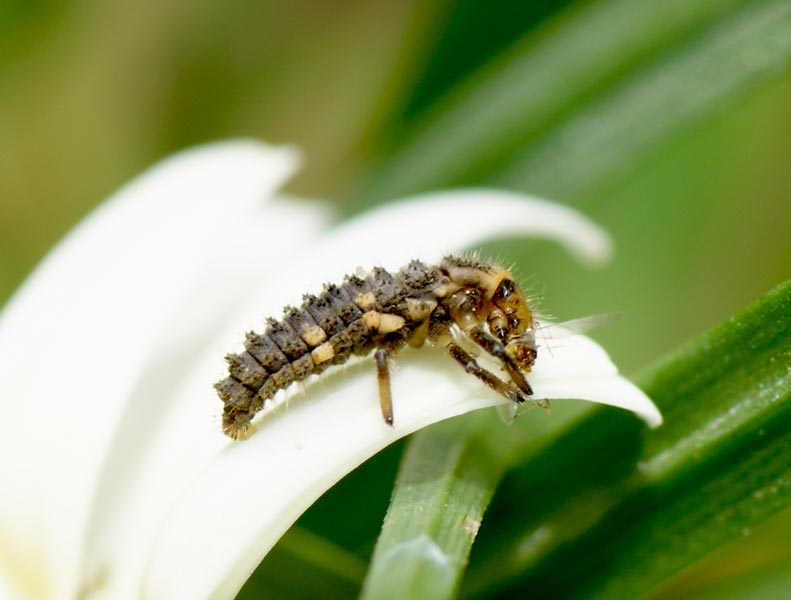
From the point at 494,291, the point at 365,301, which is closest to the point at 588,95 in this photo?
the point at 494,291

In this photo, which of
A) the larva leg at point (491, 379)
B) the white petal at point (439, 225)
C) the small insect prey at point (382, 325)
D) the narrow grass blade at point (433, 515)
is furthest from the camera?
the white petal at point (439, 225)

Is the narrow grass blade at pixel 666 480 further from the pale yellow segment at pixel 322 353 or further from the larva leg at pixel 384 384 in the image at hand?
the pale yellow segment at pixel 322 353

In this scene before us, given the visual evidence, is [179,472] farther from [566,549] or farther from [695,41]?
[695,41]

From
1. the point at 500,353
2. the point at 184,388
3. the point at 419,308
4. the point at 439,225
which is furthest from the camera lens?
the point at 439,225

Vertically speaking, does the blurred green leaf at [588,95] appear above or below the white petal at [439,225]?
above

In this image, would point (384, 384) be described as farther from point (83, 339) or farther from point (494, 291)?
point (83, 339)

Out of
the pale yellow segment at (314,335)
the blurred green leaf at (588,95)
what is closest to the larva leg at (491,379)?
the pale yellow segment at (314,335)

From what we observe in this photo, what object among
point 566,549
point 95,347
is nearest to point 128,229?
point 95,347
